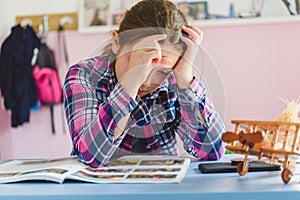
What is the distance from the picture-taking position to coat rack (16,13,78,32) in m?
2.66

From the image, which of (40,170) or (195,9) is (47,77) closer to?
(195,9)

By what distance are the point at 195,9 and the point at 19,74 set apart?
3.44ft

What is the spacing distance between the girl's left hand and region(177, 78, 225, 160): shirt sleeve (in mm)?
17

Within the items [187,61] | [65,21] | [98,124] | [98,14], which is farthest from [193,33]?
[65,21]

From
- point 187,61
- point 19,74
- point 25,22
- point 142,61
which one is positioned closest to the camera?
point 142,61

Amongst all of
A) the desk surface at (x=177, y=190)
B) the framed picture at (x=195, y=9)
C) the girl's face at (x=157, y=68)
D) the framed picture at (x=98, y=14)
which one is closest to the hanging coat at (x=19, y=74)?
the framed picture at (x=98, y=14)

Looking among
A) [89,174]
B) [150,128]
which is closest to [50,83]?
[150,128]

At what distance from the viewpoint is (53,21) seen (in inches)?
105

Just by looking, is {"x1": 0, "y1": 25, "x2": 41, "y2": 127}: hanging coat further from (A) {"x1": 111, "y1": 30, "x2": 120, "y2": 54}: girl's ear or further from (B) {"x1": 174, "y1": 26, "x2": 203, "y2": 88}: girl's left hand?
(B) {"x1": 174, "y1": 26, "x2": 203, "y2": 88}: girl's left hand

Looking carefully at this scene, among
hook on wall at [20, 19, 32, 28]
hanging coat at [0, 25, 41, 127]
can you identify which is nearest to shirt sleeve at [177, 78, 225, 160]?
hanging coat at [0, 25, 41, 127]

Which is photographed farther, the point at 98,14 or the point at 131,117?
the point at 98,14

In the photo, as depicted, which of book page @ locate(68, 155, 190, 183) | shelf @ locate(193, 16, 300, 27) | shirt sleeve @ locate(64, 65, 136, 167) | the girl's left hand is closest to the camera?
book page @ locate(68, 155, 190, 183)

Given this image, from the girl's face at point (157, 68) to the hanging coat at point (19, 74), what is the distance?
1.63 meters

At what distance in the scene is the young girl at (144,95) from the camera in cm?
93
